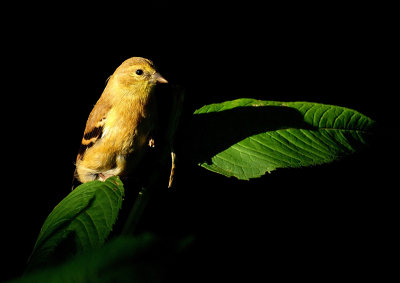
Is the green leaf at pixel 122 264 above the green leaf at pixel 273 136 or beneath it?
above

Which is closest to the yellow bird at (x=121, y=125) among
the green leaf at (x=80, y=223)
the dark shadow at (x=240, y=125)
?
the dark shadow at (x=240, y=125)

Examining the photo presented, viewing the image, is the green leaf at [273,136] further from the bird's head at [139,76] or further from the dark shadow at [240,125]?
the bird's head at [139,76]

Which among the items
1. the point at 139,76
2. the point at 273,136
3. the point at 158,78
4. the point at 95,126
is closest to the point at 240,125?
the point at 273,136

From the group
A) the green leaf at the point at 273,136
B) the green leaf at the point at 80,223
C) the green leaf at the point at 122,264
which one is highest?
the green leaf at the point at 122,264

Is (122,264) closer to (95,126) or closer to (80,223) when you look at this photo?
(80,223)

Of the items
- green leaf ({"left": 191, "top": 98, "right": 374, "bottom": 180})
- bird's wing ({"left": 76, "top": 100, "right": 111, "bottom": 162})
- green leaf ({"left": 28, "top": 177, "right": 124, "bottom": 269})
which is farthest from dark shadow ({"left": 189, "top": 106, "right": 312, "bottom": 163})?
bird's wing ({"left": 76, "top": 100, "right": 111, "bottom": 162})

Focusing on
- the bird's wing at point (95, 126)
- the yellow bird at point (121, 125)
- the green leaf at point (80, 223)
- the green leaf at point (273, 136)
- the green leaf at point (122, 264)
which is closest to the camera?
the green leaf at point (122, 264)

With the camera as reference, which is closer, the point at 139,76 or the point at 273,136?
the point at 273,136

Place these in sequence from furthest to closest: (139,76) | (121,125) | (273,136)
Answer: (139,76), (121,125), (273,136)
